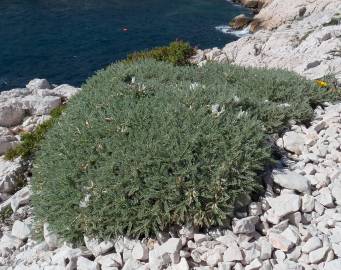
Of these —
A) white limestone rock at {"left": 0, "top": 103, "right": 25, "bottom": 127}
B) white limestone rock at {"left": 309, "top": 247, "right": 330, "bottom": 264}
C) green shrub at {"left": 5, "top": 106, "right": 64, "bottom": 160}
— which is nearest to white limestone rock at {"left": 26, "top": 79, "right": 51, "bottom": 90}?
white limestone rock at {"left": 0, "top": 103, "right": 25, "bottom": 127}

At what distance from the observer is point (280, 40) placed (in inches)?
837

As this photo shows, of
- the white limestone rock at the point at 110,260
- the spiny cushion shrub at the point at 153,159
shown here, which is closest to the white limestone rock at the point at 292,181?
the spiny cushion shrub at the point at 153,159

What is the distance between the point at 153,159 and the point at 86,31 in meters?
30.2

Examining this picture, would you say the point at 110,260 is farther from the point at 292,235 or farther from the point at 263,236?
the point at 292,235

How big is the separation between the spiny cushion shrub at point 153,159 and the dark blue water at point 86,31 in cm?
1846

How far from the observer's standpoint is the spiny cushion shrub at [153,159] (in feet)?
21.9

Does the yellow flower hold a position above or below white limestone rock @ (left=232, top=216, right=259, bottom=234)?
above

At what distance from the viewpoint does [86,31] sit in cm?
3547

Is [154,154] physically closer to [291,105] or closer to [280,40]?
[291,105]

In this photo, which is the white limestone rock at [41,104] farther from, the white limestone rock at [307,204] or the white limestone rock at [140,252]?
the white limestone rock at [307,204]

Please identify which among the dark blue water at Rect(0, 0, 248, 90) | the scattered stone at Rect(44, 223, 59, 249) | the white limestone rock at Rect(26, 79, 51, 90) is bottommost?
the dark blue water at Rect(0, 0, 248, 90)

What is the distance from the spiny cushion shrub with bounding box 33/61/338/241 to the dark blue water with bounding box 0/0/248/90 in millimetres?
18464

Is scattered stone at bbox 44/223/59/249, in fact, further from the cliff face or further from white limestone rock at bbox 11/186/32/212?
the cliff face

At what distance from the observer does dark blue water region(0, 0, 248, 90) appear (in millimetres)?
28500
